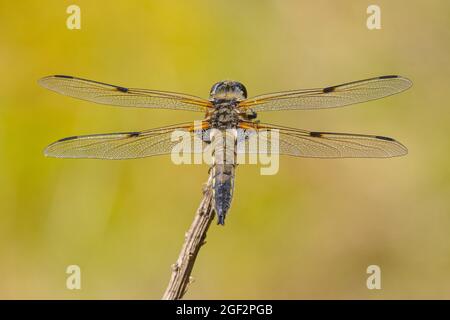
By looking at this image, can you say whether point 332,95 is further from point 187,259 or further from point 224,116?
point 187,259

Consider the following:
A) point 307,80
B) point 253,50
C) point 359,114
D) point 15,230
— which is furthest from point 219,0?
point 15,230

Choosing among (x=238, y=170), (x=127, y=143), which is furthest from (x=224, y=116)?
(x=238, y=170)

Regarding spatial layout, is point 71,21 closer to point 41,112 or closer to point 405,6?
point 41,112

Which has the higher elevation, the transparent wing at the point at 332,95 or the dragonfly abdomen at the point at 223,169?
the transparent wing at the point at 332,95

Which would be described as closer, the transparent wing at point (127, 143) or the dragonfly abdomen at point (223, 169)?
the dragonfly abdomen at point (223, 169)

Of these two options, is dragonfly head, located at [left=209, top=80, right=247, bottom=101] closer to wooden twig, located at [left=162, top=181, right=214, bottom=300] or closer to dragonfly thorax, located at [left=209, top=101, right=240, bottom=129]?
dragonfly thorax, located at [left=209, top=101, right=240, bottom=129]

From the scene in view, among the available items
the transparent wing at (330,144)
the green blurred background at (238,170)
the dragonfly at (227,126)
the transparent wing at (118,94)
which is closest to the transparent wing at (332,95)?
the dragonfly at (227,126)

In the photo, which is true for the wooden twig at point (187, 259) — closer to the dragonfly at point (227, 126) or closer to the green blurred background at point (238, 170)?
the dragonfly at point (227, 126)
